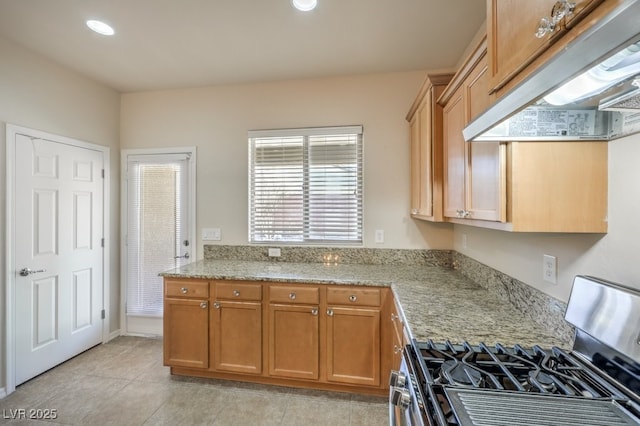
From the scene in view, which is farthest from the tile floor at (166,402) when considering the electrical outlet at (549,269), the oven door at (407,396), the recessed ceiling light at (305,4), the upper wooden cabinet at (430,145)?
the recessed ceiling light at (305,4)

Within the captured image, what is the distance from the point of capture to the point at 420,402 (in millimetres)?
845

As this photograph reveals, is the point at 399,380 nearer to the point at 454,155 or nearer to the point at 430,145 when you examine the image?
the point at 454,155

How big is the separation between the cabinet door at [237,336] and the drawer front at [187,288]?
0.15 meters

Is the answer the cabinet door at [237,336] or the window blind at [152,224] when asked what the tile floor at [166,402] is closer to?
the cabinet door at [237,336]

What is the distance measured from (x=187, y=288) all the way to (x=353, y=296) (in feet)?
4.47

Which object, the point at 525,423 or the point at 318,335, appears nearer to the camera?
the point at 525,423

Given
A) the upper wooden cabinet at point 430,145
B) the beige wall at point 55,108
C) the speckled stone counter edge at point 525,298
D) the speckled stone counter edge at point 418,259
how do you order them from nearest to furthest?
the speckled stone counter edge at point 525,298 → the speckled stone counter edge at point 418,259 → the upper wooden cabinet at point 430,145 → the beige wall at point 55,108

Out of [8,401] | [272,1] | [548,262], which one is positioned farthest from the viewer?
[8,401]

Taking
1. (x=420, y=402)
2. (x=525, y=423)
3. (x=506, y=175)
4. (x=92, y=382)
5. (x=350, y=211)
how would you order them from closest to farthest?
(x=525, y=423)
(x=420, y=402)
(x=506, y=175)
(x=92, y=382)
(x=350, y=211)

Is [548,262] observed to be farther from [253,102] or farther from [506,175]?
[253,102]

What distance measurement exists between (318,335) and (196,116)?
2559 millimetres

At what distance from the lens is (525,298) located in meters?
1.51

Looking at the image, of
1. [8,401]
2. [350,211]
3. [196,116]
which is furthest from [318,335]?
[196,116]

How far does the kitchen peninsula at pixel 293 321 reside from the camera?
2170 mm
